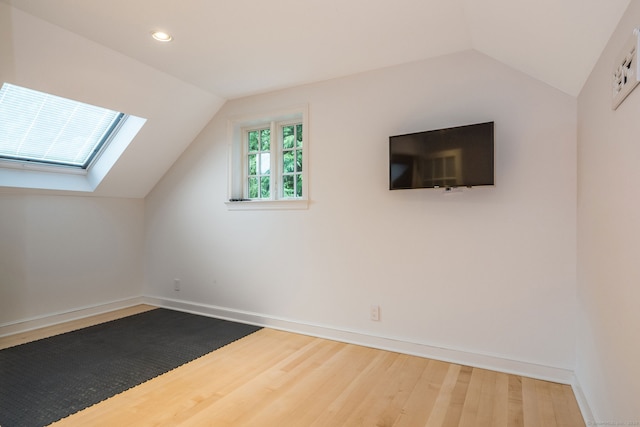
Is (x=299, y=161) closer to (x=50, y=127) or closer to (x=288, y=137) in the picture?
(x=288, y=137)

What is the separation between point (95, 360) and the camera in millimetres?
2711


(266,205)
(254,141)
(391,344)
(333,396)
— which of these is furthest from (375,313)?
(254,141)

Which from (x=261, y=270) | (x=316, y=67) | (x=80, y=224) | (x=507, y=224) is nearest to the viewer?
(x=507, y=224)

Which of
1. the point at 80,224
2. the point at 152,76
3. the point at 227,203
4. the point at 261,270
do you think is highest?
the point at 152,76

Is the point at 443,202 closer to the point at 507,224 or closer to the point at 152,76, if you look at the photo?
the point at 507,224

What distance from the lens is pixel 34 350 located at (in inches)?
114

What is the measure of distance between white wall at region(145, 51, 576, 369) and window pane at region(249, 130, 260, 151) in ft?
0.94

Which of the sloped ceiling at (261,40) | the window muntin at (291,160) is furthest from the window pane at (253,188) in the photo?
the sloped ceiling at (261,40)

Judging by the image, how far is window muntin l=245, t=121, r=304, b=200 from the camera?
361 cm

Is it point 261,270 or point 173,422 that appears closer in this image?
point 173,422

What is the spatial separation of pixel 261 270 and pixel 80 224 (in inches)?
85.2

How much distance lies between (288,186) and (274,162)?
301 millimetres

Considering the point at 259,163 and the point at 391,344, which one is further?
the point at 259,163

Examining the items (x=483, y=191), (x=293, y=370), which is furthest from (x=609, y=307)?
(x=293, y=370)
